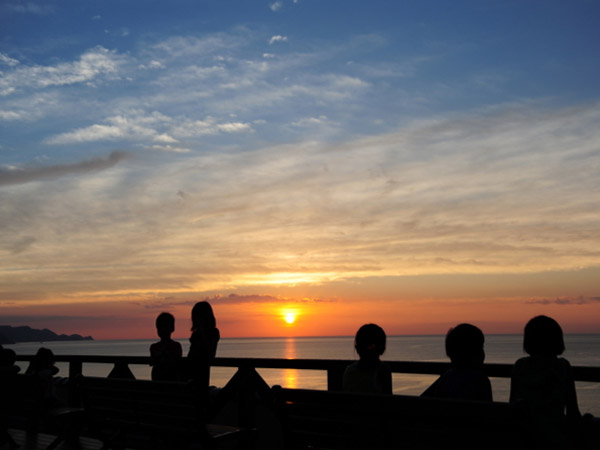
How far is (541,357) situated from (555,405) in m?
0.27

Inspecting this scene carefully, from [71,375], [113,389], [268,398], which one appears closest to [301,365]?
[268,398]

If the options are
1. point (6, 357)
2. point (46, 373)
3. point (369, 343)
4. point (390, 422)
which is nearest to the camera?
point (390, 422)

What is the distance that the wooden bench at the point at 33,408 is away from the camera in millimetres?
6523

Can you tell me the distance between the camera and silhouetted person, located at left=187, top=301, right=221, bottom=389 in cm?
579

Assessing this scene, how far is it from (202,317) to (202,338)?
0.19 metres

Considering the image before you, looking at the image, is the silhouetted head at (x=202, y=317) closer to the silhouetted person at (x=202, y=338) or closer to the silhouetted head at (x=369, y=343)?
the silhouetted person at (x=202, y=338)

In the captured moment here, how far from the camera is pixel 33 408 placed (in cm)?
712

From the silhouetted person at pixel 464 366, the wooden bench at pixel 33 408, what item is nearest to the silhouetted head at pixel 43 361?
the wooden bench at pixel 33 408

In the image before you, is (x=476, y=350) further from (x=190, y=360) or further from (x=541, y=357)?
(x=190, y=360)

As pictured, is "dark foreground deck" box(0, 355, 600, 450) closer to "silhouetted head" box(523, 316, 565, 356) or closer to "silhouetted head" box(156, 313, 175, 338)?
"silhouetted head" box(523, 316, 565, 356)

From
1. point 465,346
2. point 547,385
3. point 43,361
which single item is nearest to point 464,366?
point 465,346

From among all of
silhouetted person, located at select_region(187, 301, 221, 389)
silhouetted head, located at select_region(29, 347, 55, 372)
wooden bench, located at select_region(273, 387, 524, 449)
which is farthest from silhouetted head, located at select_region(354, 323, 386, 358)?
silhouetted head, located at select_region(29, 347, 55, 372)

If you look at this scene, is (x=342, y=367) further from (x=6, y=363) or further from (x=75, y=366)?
(x=75, y=366)

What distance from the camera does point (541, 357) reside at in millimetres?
3756
